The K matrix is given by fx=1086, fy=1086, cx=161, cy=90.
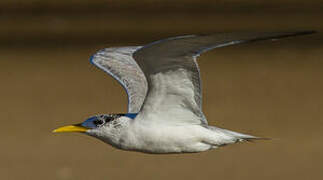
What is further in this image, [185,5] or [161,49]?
[185,5]

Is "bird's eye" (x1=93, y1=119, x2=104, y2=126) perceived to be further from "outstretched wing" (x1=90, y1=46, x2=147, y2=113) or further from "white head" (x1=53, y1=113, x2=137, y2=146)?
"outstretched wing" (x1=90, y1=46, x2=147, y2=113)

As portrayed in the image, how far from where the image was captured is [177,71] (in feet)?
14.0

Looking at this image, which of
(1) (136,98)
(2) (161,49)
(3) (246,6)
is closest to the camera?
(2) (161,49)

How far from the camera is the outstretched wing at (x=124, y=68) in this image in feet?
16.2

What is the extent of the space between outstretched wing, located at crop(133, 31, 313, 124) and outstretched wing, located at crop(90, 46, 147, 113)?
0.47m

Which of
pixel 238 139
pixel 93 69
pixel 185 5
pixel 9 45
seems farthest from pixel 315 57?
pixel 238 139

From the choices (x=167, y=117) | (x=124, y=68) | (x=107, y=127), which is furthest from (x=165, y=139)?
(x=124, y=68)

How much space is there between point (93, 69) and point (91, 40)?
0.61 ft

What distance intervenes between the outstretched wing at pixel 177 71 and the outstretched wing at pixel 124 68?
0.47m

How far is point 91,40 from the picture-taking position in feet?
20.8

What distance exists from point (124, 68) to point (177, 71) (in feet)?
2.49

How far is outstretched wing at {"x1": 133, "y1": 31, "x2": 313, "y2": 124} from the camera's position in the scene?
3.91 metres

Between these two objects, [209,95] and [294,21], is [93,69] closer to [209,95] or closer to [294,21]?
[209,95]

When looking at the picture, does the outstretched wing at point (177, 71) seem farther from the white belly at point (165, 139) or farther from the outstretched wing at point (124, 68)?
the outstretched wing at point (124, 68)
